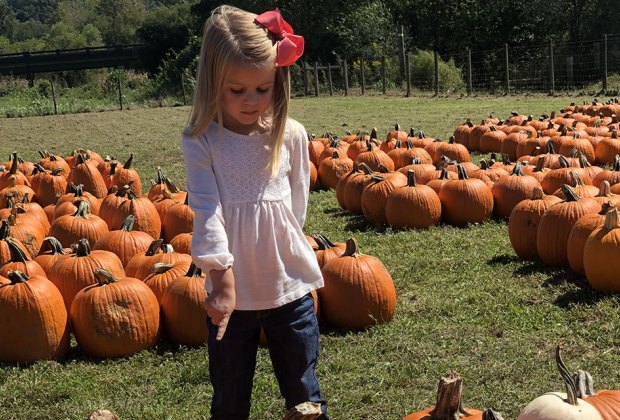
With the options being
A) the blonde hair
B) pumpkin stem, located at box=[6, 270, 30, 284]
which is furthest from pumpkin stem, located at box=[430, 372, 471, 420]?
pumpkin stem, located at box=[6, 270, 30, 284]

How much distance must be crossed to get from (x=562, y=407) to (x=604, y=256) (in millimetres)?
3062

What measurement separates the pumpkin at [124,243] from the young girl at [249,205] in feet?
10.2

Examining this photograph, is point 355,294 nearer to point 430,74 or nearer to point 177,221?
point 177,221

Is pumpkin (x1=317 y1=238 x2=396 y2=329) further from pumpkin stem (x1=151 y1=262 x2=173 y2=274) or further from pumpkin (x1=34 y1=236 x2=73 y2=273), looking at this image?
pumpkin (x1=34 y1=236 x2=73 y2=273)

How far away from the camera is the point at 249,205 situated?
2.86m

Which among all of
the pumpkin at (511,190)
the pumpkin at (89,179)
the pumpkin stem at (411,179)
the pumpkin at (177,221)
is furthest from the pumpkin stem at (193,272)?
the pumpkin at (89,179)

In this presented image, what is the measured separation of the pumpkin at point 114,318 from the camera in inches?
181

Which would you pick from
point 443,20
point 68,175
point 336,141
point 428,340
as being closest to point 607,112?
point 336,141

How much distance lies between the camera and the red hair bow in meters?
2.74

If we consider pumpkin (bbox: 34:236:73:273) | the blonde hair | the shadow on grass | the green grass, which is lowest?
the shadow on grass

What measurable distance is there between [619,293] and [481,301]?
0.87 m

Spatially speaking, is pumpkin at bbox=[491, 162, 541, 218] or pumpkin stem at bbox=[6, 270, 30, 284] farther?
pumpkin at bbox=[491, 162, 541, 218]

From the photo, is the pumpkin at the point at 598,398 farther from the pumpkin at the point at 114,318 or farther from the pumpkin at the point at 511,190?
the pumpkin at the point at 511,190

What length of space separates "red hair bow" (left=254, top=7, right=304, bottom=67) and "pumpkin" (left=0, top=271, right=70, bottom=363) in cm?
258
